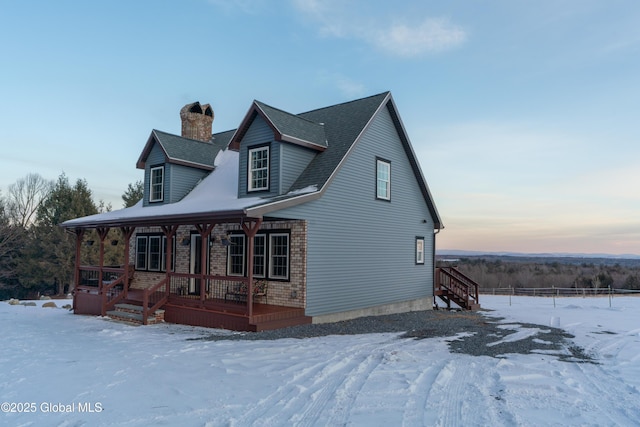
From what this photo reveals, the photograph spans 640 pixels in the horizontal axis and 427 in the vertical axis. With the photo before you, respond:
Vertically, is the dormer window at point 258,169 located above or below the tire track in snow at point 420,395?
above

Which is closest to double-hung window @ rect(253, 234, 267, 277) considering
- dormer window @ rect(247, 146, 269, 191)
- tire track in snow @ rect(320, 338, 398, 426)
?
dormer window @ rect(247, 146, 269, 191)

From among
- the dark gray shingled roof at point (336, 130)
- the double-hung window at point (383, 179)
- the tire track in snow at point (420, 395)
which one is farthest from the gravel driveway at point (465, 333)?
the double-hung window at point (383, 179)

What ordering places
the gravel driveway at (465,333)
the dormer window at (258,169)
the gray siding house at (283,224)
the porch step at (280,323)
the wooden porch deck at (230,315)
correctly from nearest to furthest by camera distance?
the gravel driveway at (465,333) < the porch step at (280,323) < the wooden porch deck at (230,315) < the gray siding house at (283,224) < the dormer window at (258,169)

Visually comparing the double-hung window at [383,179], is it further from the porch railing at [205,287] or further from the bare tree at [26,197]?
the bare tree at [26,197]

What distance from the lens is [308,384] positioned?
6371 millimetres

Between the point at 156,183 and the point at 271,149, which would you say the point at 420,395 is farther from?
the point at 156,183

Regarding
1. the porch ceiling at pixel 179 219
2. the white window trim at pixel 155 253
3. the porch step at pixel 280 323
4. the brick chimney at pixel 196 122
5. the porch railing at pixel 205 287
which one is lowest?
the porch step at pixel 280 323

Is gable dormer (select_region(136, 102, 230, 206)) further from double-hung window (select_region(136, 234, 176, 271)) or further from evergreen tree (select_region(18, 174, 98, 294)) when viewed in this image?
evergreen tree (select_region(18, 174, 98, 294))

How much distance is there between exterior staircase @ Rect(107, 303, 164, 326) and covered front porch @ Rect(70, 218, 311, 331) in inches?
2.9

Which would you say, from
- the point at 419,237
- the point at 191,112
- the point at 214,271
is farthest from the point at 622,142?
the point at 191,112

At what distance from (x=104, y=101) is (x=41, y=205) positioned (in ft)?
70.0

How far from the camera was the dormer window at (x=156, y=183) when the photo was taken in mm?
17453

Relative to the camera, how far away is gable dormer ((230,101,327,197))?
13625mm

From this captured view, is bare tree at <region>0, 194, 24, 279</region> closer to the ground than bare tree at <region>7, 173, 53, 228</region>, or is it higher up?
closer to the ground
